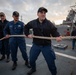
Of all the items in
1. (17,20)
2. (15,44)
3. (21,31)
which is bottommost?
(15,44)

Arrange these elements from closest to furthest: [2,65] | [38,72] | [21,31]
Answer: [38,72] → [21,31] → [2,65]

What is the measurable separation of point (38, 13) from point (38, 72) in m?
1.96

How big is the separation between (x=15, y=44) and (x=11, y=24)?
2.32 feet

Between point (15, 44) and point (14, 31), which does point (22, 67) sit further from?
point (14, 31)

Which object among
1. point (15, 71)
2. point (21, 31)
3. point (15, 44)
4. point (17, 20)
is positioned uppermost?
point (17, 20)

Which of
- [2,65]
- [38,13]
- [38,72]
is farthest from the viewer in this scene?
[2,65]

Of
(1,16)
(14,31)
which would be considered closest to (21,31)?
(14,31)

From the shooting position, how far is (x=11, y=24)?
4371 mm

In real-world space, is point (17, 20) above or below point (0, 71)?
above

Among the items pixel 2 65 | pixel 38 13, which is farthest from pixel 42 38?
pixel 2 65

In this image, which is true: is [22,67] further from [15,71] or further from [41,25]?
[41,25]

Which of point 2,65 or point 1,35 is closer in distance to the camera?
point 2,65

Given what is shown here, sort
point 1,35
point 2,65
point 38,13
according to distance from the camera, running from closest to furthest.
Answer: point 38,13
point 2,65
point 1,35

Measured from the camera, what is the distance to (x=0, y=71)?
432cm
